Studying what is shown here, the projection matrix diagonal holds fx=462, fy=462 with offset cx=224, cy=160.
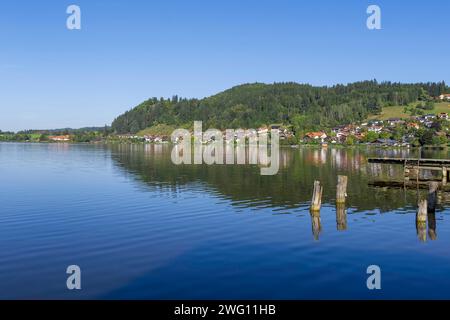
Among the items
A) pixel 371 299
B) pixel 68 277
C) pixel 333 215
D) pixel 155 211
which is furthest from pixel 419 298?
pixel 155 211

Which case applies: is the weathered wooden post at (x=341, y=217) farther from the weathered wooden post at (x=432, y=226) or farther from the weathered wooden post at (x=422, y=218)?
the weathered wooden post at (x=432, y=226)

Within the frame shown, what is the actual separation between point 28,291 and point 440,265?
65.9 ft

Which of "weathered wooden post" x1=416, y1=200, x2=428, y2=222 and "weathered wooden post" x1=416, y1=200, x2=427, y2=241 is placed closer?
"weathered wooden post" x1=416, y1=200, x2=427, y2=241

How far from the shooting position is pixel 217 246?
2786 cm

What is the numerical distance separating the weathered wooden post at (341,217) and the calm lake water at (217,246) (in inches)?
3.7

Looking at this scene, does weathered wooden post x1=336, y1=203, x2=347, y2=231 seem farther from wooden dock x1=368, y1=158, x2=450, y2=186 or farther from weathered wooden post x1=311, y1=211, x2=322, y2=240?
wooden dock x1=368, y1=158, x2=450, y2=186

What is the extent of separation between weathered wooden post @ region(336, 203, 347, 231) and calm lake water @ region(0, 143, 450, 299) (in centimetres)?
9

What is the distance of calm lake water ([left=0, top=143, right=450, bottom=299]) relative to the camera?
2061 cm

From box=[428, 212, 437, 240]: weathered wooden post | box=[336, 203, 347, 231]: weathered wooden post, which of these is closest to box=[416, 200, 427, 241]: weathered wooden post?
box=[428, 212, 437, 240]: weathered wooden post

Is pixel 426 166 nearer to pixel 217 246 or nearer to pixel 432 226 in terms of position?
pixel 432 226

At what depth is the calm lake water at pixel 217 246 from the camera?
2061 centimetres

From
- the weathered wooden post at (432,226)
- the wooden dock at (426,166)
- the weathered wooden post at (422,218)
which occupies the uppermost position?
the wooden dock at (426,166)

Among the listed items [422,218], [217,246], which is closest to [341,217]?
[422,218]

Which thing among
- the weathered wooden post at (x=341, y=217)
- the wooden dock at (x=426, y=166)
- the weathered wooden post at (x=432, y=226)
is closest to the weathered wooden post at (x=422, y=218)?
the weathered wooden post at (x=432, y=226)
